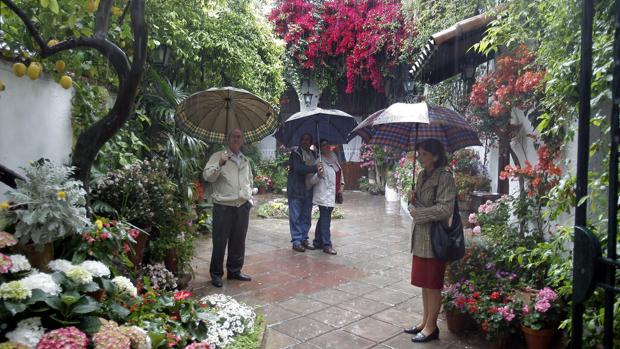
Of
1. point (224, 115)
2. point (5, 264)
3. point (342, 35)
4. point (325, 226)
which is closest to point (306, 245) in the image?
point (325, 226)

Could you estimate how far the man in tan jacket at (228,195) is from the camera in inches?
220

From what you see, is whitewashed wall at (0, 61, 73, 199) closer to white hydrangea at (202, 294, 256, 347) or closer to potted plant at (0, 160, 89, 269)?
potted plant at (0, 160, 89, 269)

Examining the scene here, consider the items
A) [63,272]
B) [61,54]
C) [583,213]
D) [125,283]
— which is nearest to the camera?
[583,213]

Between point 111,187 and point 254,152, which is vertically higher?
point 254,152

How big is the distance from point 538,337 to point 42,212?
3598mm

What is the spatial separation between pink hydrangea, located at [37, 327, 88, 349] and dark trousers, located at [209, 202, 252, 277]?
312 centimetres

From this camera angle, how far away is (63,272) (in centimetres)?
294

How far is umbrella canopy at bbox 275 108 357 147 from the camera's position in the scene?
7.45 m

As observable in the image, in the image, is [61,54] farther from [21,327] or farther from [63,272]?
[21,327]

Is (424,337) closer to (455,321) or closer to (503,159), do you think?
(455,321)

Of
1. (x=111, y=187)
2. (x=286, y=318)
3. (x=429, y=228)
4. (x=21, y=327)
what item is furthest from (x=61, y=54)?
(x=429, y=228)

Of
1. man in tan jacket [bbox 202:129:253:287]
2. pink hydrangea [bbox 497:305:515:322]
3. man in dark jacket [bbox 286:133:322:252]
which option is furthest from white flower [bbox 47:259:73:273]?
man in dark jacket [bbox 286:133:322:252]

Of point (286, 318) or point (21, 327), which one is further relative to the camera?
point (286, 318)

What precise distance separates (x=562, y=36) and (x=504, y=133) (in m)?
3.05
